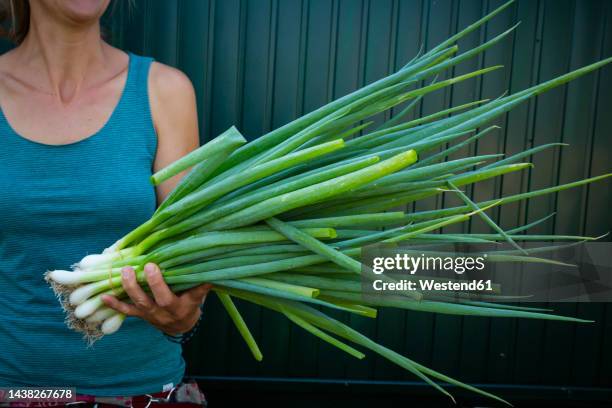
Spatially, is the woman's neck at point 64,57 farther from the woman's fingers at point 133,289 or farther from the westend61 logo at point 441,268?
the westend61 logo at point 441,268

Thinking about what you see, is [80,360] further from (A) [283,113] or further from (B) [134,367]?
(A) [283,113]

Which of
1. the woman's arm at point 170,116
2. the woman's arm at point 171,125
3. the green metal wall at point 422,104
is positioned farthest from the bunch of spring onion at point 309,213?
the green metal wall at point 422,104

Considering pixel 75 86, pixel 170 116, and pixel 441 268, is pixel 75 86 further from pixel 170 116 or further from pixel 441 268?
pixel 441 268

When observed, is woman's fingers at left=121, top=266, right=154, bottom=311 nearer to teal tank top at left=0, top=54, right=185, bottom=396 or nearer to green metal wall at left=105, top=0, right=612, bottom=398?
teal tank top at left=0, top=54, right=185, bottom=396

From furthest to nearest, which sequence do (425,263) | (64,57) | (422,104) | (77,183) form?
(422,104) < (64,57) < (77,183) < (425,263)

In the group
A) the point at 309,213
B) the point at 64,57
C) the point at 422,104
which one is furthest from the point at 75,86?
the point at 422,104

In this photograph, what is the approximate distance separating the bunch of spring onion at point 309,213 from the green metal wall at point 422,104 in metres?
1.38

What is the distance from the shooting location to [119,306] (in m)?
1.03

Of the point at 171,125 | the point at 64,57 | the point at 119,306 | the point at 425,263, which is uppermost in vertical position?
the point at 64,57

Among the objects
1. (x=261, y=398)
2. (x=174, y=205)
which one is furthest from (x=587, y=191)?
(x=174, y=205)

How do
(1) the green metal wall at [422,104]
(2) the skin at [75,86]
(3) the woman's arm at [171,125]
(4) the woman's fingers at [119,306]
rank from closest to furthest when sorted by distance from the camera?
(4) the woman's fingers at [119,306] → (3) the woman's arm at [171,125] → (2) the skin at [75,86] → (1) the green metal wall at [422,104]

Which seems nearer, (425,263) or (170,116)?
(425,263)

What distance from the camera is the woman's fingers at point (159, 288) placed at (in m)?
0.98

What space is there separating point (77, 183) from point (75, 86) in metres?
0.24
